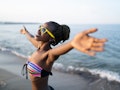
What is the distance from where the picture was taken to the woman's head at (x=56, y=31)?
3193mm

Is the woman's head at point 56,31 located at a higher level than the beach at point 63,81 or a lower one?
higher

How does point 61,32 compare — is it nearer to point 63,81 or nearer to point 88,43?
point 88,43

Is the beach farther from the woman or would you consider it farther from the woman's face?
the woman's face

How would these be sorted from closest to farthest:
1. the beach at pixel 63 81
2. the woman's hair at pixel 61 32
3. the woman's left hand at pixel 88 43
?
the woman's left hand at pixel 88 43, the woman's hair at pixel 61 32, the beach at pixel 63 81

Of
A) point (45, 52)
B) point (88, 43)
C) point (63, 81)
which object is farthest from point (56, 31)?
point (63, 81)

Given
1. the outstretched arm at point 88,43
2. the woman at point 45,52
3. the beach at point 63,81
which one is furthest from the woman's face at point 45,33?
the beach at point 63,81

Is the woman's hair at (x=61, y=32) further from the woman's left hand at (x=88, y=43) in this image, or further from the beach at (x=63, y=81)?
the beach at (x=63, y=81)

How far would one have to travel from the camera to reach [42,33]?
3.27m

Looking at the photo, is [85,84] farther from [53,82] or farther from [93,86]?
[53,82]

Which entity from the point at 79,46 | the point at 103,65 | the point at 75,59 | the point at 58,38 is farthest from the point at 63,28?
the point at 75,59

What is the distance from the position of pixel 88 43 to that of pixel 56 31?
3.10 feet

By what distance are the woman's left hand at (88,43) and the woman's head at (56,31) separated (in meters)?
0.75

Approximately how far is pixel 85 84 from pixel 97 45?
6.40 metres

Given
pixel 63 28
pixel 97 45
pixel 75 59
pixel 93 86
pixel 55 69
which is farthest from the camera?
pixel 75 59
